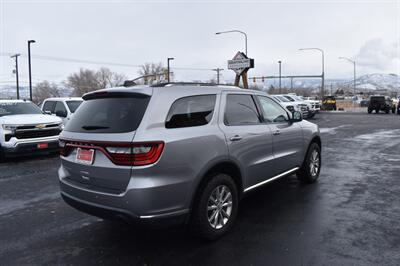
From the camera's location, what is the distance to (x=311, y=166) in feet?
21.6

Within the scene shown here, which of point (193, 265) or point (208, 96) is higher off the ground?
point (208, 96)

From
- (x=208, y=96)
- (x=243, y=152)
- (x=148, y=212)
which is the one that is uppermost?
(x=208, y=96)

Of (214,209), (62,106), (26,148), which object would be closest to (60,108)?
(62,106)

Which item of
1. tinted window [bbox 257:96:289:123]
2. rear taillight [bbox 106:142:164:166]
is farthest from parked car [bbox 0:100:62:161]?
rear taillight [bbox 106:142:164:166]

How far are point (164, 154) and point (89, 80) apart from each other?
96.4 m

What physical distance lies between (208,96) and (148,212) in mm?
1632

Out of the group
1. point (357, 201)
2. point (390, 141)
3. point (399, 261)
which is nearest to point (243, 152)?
point (399, 261)

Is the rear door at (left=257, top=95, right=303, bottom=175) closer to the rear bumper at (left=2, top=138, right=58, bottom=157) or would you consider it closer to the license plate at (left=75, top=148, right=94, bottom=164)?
the license plate at (left=75, top=148, right=94, bottom=164)

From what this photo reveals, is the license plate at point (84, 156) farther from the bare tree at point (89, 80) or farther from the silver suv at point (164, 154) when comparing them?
the bare tree at point (89, 80)

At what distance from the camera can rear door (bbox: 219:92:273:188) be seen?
433cm

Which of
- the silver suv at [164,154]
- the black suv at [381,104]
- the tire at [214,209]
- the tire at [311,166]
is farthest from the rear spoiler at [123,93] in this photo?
the black suv at [381,104]

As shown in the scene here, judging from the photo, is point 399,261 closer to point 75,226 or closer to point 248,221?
point 248,221

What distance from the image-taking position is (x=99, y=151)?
3.66 metres

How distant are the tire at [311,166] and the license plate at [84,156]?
13.2 ft
